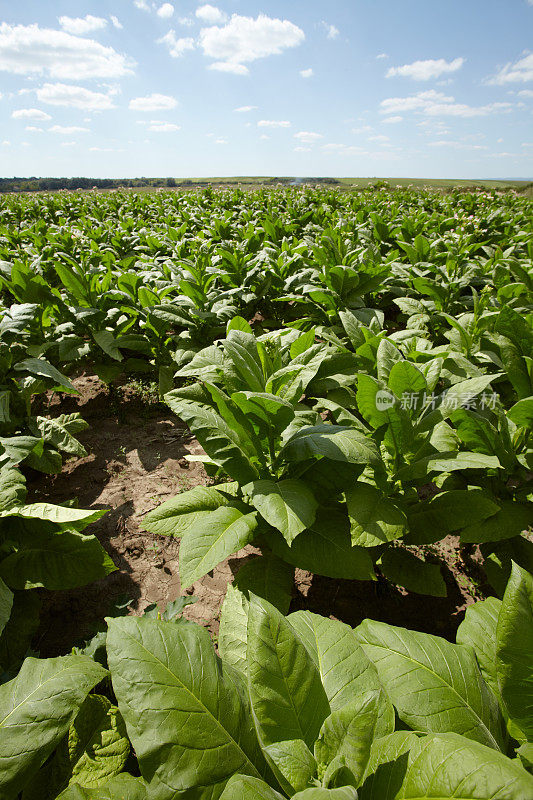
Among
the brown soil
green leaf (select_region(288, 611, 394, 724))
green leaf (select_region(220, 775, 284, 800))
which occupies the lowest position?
the brown soil

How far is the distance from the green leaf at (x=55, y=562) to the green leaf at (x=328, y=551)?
930 millimetres

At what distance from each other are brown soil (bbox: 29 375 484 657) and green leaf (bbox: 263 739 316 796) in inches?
57.4

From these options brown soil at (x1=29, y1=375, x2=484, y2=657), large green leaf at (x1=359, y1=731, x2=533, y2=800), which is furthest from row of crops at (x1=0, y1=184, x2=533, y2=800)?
brown soil at (x1=29, y1=375, x2=484, y2=657)

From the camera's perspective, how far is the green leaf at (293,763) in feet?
2.69

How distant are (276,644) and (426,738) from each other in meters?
0.36

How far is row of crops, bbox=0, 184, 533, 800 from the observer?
0.88 meters

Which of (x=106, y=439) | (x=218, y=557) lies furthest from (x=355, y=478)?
(x=106, y=439)

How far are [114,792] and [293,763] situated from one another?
0.54m

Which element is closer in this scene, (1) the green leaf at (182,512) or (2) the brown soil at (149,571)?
(1) the green leaf at (182,512)

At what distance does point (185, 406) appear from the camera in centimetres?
213

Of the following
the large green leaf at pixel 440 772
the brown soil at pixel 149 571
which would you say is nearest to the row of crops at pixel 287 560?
the large green leaf at pixel 440 772

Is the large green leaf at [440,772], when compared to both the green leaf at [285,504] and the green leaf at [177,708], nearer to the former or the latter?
the green leaf at [177,708]

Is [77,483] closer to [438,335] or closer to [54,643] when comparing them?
[54,643]

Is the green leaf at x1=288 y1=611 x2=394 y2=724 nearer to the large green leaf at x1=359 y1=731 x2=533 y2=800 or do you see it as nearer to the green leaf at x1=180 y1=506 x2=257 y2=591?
the large green leaf at x1=359 y1=731 x2=533 y2=800
